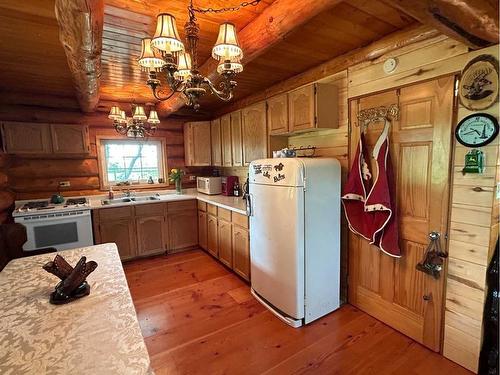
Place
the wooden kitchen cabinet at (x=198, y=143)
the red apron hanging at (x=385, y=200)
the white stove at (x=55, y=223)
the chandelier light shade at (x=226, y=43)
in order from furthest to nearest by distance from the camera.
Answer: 1. the wooden kitchen cabinet at (x=198, y=143)
2. the white stove at (x=55, y=223)
3. the red apron hanging at (x=385, y=200)
4. the chandelier light shade at (x=226, y=43)

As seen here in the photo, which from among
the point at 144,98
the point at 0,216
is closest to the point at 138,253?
the point at 0,216

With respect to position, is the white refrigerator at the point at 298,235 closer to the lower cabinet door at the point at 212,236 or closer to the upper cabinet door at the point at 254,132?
the upper cabinet door at the point at 254,132

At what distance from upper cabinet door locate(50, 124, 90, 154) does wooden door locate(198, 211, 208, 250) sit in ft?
6.05

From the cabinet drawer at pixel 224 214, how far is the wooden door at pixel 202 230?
518 millimetres

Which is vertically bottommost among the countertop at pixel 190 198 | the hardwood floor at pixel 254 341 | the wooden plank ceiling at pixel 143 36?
the hardwood floor at pixel 254 341

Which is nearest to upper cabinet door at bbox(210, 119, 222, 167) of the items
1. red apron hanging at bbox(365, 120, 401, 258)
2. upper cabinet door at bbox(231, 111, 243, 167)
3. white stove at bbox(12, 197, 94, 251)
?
upper cabinet door at bbox(231, 111, 243, 167)

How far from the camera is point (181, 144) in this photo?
14.5ft

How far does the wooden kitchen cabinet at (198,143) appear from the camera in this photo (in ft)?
13.9

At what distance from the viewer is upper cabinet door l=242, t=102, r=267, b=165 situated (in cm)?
299

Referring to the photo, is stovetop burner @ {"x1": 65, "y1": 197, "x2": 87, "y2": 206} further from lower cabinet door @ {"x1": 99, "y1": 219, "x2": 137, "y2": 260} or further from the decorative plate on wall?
the decorative plate on wall

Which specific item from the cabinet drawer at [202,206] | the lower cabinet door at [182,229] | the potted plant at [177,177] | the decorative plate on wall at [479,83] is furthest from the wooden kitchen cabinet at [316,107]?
the potted plant at [177,177]

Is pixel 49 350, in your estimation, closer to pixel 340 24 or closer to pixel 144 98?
pixel 340 24

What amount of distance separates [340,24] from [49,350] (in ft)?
7.75

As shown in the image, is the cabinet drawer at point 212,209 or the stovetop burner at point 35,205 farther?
the cabinet drawer at point 212,209
